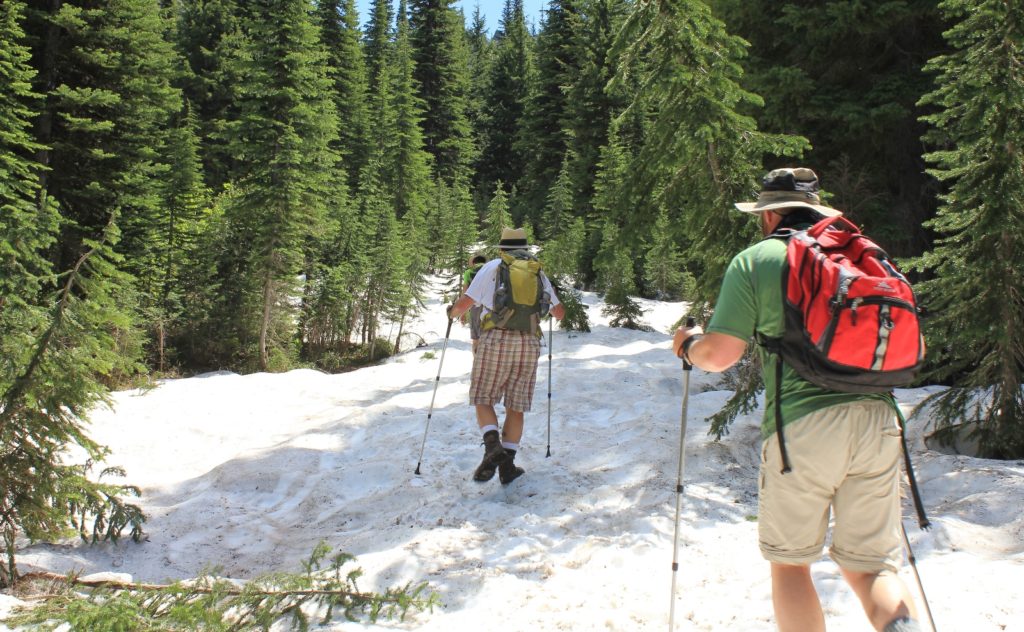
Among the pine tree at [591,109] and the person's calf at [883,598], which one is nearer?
the person's calf at [883,598]

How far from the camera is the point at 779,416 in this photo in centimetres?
290

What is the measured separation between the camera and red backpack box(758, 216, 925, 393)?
2.62m

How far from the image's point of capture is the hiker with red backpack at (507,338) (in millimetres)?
6523

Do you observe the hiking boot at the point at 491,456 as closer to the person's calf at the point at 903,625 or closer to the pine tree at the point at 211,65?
the person's calf at the point at 903,625

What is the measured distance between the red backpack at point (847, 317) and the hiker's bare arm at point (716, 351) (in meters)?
0.20

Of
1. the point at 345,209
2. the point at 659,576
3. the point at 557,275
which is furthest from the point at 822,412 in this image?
the point at 345,209

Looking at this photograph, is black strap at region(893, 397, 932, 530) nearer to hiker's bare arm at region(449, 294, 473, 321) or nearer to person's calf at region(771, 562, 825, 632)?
person's calf at region(771, 562, 825, 632)

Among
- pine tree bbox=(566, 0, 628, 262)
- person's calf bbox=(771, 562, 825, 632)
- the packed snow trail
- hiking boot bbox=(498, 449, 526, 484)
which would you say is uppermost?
pine tree bbox=(566, 0, 628, 262)

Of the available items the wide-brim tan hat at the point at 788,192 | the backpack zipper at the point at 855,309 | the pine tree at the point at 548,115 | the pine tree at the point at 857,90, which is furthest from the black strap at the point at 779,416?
the pine tree at the point at 548,115

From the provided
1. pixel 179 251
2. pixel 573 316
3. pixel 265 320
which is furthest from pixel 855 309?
pixel 179 251

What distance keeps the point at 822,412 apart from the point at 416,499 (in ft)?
15.4

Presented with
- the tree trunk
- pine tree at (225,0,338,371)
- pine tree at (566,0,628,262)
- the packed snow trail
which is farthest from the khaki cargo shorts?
pine tree at (566,0,628,262)

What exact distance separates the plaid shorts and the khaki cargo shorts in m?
3.92

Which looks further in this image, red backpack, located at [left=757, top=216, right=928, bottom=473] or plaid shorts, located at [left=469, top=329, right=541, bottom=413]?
plaid shorts, located at [left=469, top=329, right=541, bottom=413]
